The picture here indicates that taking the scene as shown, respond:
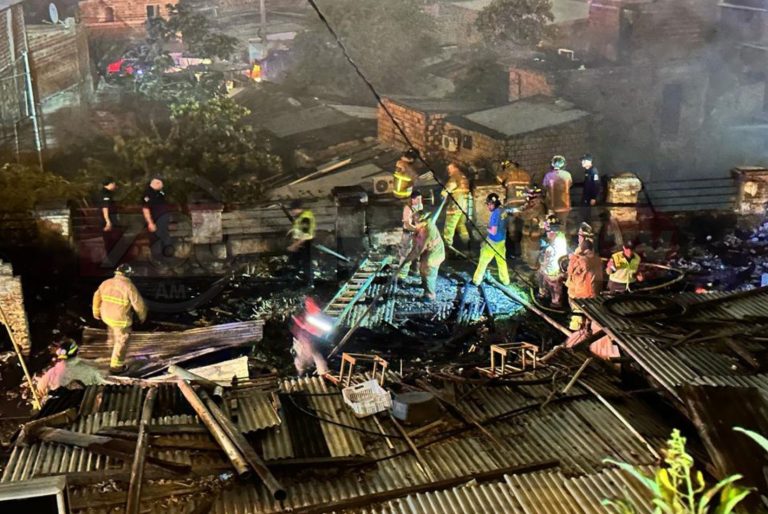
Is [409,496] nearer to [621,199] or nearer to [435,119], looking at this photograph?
[621,199]

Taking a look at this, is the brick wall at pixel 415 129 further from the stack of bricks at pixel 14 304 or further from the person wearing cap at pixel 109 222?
the stack of bricks at pixel 14 304

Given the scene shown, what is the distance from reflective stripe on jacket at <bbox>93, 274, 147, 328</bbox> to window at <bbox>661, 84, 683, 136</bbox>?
13914 mm

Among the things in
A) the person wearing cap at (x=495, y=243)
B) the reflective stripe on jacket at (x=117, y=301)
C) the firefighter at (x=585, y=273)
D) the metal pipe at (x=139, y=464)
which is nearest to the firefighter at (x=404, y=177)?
the person wearing cap at (x=495, y=243)

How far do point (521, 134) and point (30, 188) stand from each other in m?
10.1

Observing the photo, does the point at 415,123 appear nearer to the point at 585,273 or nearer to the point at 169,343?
the point at 585,273

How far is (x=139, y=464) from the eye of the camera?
4.98m

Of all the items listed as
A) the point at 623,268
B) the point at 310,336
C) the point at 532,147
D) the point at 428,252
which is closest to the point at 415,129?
the point at 532,147

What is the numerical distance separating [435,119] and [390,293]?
5.87 m

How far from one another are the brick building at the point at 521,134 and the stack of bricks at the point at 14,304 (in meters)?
9.05

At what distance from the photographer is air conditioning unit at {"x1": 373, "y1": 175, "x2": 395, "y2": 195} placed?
16.2 m

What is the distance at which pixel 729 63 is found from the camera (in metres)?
19.2

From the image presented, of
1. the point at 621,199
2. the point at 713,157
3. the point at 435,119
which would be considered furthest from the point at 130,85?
the point at 713,157

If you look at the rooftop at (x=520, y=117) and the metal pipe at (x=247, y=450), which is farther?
the rooftop at (x=520, y=117)

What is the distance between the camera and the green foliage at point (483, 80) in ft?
58.1
